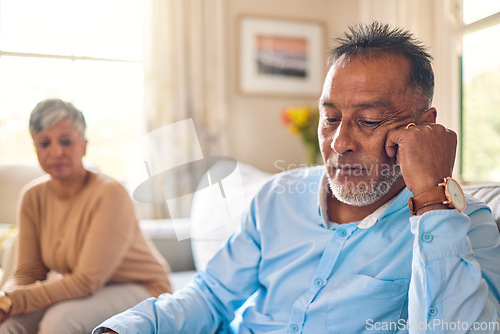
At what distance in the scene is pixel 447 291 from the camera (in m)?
0.85

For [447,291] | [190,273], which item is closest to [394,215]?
[447,291]

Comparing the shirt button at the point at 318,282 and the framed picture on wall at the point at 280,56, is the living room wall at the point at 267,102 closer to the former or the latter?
the framed picture on wall at the point at 280,56

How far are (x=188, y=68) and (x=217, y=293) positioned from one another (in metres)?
2.80

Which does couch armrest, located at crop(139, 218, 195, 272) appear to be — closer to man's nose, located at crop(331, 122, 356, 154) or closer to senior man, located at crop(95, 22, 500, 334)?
senior man, located at crop(95, 22, 500, 334)

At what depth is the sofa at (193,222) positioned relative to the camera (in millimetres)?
1883

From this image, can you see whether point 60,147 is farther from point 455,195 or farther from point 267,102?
point 267,102

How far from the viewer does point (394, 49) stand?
1.06m

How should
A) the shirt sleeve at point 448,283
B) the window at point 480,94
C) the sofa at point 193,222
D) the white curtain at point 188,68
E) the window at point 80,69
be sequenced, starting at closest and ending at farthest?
the shirt sleeve at point 448,283 < the sofa at point 193,222 < the window at point 480,94 < the window at point 80,69 < the white curtain at point 188,68

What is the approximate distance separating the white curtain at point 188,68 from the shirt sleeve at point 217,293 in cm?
234

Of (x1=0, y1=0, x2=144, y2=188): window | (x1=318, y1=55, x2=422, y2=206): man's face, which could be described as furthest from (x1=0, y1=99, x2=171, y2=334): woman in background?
(x1=0, y1=0, x2=144, y2=188): window

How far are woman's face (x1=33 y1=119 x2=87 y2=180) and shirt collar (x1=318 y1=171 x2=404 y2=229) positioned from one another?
0.70m

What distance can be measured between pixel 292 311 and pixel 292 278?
0.09 m

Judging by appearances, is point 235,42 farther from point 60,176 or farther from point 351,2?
point 60,176

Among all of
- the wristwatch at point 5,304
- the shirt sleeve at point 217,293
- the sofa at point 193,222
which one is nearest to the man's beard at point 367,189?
the shirt sleeve at point 217,293
